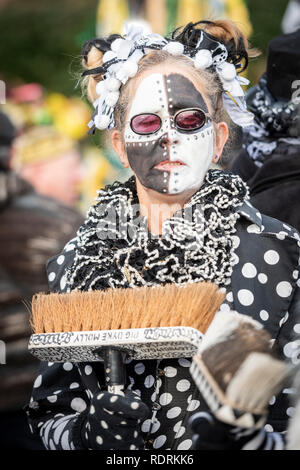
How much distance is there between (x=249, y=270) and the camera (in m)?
2.45

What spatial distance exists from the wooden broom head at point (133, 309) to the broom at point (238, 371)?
21 cm

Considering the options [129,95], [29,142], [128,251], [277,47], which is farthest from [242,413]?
[29,142]

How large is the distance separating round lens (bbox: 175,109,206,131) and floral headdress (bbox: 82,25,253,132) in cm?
17

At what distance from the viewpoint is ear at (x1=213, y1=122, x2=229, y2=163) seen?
2.69 meters

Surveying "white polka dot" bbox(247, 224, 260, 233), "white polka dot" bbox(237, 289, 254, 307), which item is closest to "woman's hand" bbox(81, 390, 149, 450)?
"white polka dot" bbox(237, 289, 254, 307)

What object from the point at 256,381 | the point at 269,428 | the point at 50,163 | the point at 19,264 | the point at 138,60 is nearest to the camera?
the point at 256,381

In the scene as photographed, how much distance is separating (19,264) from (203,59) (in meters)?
2.04

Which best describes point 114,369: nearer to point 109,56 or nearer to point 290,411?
point 290,411

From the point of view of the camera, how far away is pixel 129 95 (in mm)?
2643

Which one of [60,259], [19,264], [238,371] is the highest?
[238,371]

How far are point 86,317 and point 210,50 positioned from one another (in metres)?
1.05

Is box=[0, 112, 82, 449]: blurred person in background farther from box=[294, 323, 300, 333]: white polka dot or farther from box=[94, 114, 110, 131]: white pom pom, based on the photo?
box=[294, 323, 300, 333]: white polka dot

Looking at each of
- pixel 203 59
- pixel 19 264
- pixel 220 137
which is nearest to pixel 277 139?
pixel 220 137

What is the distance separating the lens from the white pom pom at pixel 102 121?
8.84 ft
